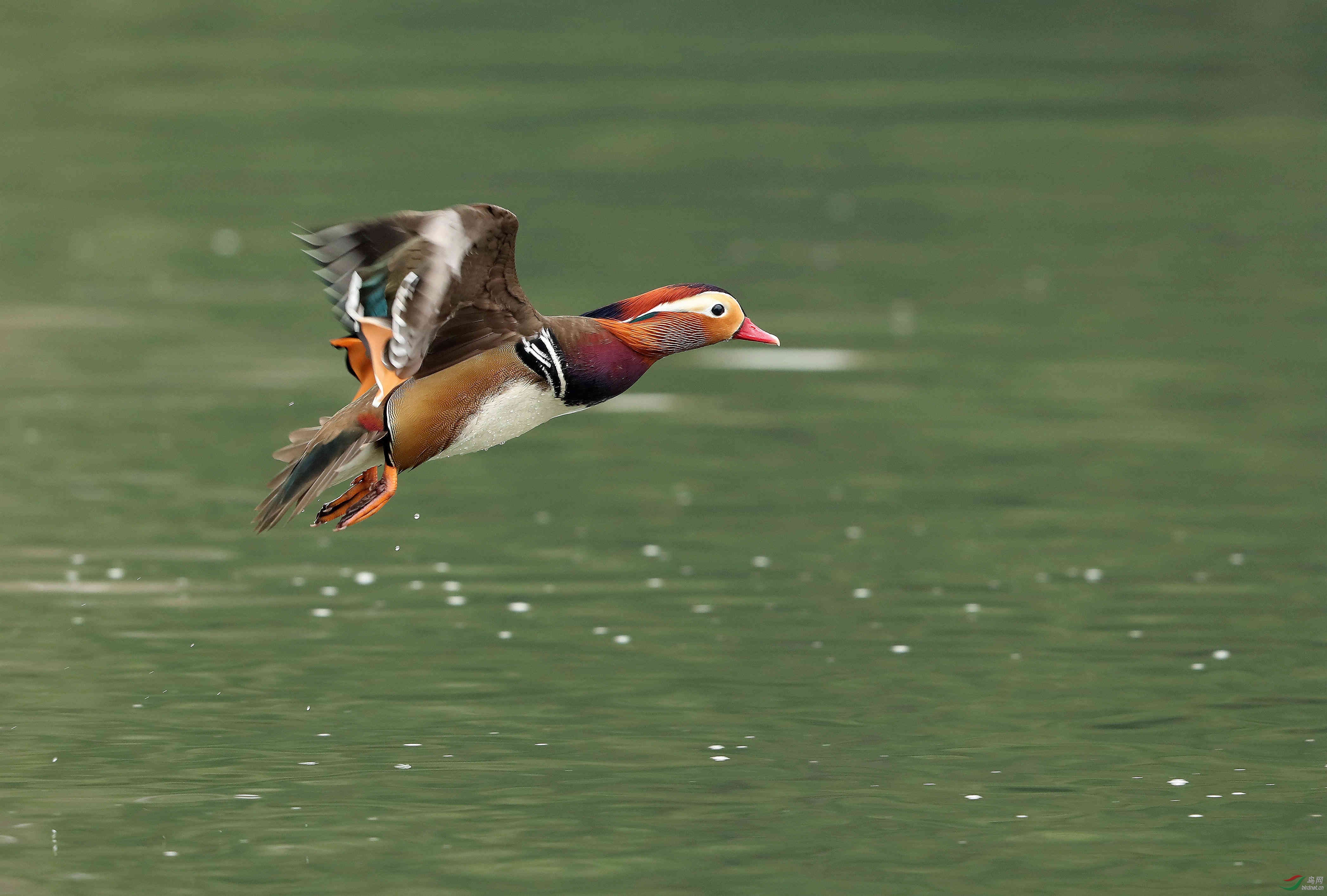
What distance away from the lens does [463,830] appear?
39.9 feet

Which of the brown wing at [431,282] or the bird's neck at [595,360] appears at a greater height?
the brown wing at [431,282]

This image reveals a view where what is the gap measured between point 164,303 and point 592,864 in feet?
57.6

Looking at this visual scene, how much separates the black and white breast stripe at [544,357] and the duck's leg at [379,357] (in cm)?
63

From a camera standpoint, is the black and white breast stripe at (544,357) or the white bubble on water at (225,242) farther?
the white bubble on water at (225,242)

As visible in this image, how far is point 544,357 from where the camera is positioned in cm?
1278

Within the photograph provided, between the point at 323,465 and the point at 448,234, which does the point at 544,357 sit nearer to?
the point at 448,234

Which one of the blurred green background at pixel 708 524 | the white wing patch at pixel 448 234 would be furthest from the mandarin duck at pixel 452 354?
the blurred green background at pixel 708 524

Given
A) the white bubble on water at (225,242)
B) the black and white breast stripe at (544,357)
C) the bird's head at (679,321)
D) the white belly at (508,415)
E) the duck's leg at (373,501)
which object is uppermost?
the white bubble on water at (225,242)

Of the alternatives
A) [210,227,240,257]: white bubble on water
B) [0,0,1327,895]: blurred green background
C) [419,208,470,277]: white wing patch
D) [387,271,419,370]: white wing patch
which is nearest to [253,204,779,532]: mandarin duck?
[387,271,419,370]: white wing patch

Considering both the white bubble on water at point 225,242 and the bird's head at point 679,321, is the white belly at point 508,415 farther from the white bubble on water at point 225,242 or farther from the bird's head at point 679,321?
the white bubble on water at point 225,242

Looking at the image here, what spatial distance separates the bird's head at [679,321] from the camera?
12.9 meters

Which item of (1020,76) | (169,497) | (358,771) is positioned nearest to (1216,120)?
(1020,76)

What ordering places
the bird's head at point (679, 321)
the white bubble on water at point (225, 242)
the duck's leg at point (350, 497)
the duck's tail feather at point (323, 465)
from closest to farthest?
1. the duck's tail feather at point (323, 465)
2. the bird's head at point (679, 321)
3. the duck's leg at point (350, 497)
4. the white bubble on water at point (225, 242)

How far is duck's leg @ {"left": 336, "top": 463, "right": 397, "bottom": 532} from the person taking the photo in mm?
12812
